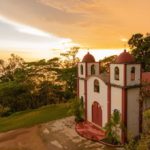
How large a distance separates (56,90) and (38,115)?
41.5 ft

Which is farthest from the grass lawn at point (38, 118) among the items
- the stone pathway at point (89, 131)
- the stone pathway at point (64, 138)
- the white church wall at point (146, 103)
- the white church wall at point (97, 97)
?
the white church wall at point (146, 103)

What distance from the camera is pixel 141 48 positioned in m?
42.4

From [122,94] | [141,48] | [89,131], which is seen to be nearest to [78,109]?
[89,131]

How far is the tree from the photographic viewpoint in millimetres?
41500

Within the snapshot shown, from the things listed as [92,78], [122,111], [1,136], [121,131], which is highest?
[92,78]

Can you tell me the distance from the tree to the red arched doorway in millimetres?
19877

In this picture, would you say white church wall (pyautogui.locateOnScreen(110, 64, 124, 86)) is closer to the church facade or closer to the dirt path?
the church facade

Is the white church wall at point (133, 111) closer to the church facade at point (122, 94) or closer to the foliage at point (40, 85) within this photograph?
the church facade at point (122, 94)

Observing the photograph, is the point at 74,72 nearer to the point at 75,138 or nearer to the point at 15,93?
the point at 15,93

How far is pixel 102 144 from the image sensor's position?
20.0 m

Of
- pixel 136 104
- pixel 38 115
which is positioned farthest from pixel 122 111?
pixel 38 115

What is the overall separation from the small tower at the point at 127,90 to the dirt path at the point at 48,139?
3.16 metres

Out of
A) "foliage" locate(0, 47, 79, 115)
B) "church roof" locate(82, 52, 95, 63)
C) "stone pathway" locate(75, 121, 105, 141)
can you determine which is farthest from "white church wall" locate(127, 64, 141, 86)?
"foliage" locate(0, 47, 79, 115)

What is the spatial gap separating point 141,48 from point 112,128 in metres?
26.2
